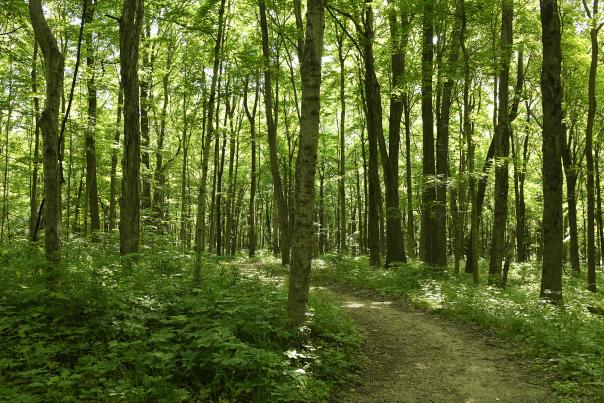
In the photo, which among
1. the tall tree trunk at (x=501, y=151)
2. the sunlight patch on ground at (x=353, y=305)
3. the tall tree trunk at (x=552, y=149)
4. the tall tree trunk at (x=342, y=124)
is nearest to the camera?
the tall tree trunk at (x=552, y=149)

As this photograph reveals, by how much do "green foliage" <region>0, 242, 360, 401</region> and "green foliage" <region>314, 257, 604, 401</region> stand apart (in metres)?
3.21

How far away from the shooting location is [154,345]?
5559 millimetres

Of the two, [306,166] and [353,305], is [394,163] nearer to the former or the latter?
[353,305]

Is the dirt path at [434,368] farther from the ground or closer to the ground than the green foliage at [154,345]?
closer to the ground

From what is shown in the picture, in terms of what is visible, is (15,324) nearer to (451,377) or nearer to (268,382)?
(268,382)

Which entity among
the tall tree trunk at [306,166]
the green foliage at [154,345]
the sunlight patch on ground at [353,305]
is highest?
the tall tree trunk at [306,166]

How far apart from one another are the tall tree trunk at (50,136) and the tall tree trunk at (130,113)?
3.29 meters

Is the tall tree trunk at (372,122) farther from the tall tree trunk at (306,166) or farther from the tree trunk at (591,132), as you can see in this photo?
the tall tree trunk at (306,166)

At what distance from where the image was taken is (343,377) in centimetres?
600

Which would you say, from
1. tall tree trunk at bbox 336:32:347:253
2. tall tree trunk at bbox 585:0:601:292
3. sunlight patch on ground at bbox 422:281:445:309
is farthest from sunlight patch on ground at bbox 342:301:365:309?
tall tree trunk at bbox 585:0:601:292

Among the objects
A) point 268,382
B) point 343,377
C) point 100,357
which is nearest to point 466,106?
point 343,377

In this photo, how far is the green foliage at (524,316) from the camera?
6.18 m

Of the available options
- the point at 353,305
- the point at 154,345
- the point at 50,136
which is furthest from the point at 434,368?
the point at 50,136

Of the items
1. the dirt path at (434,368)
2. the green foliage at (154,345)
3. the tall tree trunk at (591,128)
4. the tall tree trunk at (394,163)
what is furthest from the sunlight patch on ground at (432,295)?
the tall tree trunk at (591,128)
